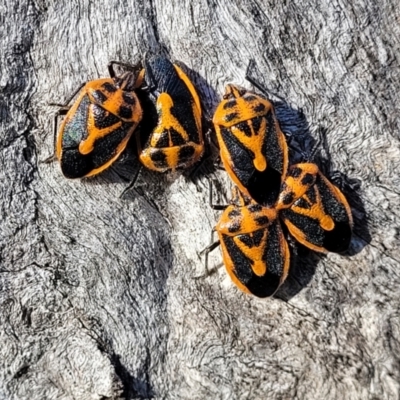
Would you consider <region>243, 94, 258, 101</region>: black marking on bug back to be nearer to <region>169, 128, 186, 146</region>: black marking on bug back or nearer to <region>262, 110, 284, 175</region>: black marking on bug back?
<region>262, 110, 284, 175</region>: black marking on bug back

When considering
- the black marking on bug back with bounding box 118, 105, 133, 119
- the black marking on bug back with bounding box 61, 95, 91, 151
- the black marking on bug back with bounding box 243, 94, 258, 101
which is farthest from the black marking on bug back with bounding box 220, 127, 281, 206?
the black marking on bug back with bounding box 61, 95, 91, 151

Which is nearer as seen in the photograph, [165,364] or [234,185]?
[165,364]

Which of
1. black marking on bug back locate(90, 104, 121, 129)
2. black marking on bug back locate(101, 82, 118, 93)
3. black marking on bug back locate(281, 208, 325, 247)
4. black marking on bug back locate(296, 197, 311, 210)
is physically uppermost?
black marking on bug back locate(101, 82, 118, 93)

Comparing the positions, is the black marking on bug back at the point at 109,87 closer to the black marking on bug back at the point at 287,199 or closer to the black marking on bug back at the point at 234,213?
the black marking on bug back at the point at 234,213

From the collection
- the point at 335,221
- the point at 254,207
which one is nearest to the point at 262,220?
the point at 254,207

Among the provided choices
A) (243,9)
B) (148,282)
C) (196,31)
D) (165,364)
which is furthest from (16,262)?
(243,9)

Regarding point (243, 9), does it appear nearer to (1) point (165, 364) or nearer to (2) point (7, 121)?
(2) point (7, 121)
